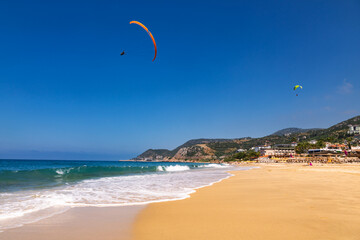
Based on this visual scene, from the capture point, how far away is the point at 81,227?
4523 millimetres

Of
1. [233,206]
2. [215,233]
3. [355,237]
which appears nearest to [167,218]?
[215,233]

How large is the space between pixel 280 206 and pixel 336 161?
56.2 meters

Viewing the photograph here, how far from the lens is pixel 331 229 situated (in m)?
3.85

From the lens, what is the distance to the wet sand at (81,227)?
12.9ft

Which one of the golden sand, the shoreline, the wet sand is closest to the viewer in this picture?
the golden sand

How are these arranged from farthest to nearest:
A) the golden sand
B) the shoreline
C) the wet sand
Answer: the shoreline → the wet sand → the golden sand

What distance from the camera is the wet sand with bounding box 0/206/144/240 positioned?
393 centimetres

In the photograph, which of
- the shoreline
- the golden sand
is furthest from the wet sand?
the golden sand

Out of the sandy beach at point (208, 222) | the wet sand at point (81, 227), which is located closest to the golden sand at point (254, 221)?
the sandy beach at point (208, 222)

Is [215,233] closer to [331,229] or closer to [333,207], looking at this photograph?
[331,229]

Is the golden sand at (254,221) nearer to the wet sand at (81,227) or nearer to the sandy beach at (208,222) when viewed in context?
the sandy beach at (208,222)

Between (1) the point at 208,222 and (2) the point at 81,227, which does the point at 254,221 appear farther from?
(2) the point at 81,227

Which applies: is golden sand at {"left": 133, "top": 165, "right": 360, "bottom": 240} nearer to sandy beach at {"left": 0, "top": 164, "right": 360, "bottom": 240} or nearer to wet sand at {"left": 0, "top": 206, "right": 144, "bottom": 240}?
sandy beach at {"left": 0, "top": 164, "right": 360, "bottom": 240}

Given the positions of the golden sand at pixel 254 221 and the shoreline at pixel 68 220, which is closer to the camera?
the golden sand at pixel 254 221
